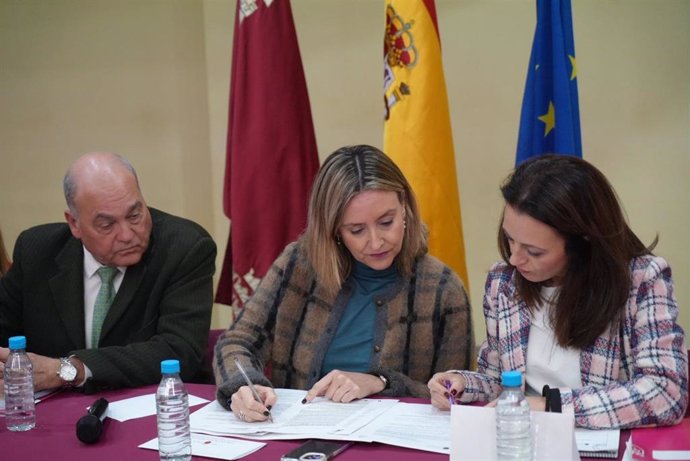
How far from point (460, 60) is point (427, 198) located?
1.01m

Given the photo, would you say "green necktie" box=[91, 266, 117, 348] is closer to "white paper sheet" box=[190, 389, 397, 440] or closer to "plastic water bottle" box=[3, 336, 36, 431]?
"plastic water bottle" box=[3, 336, 36, 431]

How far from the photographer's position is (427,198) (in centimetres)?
331

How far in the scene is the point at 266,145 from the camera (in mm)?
3500

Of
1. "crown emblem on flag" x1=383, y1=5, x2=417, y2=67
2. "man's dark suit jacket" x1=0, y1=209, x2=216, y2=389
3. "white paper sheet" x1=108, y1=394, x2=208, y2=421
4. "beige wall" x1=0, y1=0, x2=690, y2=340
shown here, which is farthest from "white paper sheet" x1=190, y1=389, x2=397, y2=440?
"beige wall" x1=0, y1=0, x2=690, y2=340

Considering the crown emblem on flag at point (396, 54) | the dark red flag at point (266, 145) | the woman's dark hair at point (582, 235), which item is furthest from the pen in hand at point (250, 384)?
the crown emblem on flag at point (396, 54)

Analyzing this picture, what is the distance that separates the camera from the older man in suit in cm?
272

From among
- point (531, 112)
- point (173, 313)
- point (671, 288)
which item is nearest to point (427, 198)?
point (531, 112)

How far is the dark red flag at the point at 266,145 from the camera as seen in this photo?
3498 millimetres

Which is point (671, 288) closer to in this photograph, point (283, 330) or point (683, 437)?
point (683, 437)

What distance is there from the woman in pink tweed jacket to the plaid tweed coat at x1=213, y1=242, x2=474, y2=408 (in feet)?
1.13

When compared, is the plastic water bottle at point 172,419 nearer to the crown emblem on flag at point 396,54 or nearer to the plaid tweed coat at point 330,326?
the plaid tweed coat at point 330,326

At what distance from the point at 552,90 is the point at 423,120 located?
512 mm

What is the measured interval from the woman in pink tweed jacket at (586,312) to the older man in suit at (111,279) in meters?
1.01

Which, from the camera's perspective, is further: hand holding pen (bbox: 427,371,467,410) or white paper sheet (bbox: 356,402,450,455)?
hand holding pen (bbox: 427,371,467,410)
